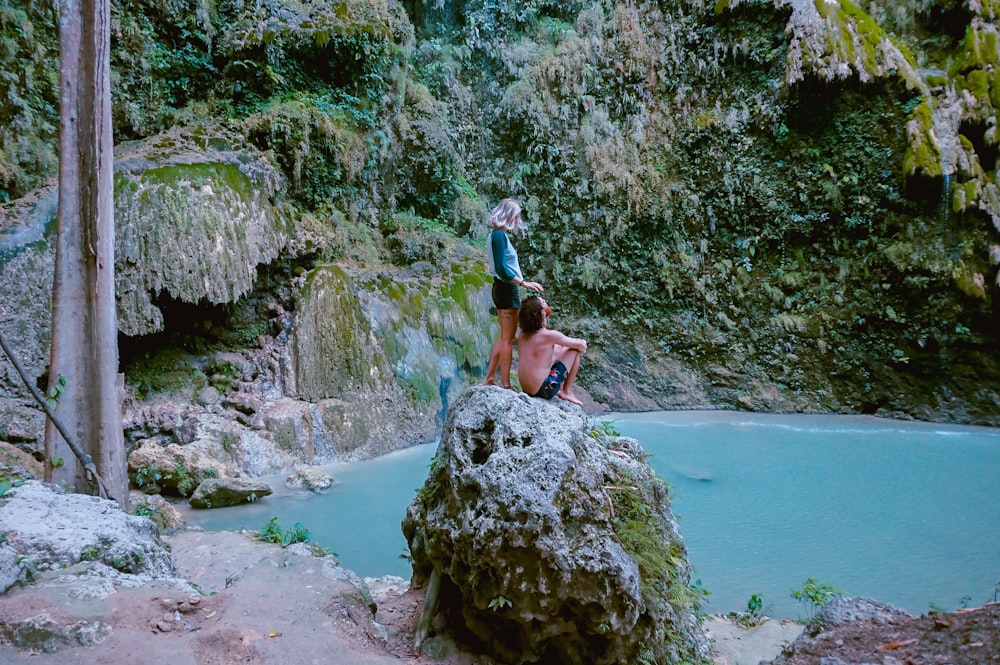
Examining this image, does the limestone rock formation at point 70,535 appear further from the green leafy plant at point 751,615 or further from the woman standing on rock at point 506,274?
the green leafy plant at point 751,615

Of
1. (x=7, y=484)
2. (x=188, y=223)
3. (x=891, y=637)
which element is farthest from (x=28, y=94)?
(x=891, y=637)

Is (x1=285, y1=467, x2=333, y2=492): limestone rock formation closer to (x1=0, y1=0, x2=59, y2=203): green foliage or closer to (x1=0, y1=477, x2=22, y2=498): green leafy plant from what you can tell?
(x1=0, y1=477, x2=22, y2=498): green leafy plant

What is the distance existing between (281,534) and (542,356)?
11.6 feet

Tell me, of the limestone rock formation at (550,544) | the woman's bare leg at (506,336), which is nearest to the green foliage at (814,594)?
the limestone rock formation at (550,544)

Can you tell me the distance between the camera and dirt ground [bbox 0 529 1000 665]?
96.2 inches

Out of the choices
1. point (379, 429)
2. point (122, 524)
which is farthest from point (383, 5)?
point (122, 524)

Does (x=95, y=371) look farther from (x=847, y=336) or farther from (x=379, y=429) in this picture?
(x=847, y=336)

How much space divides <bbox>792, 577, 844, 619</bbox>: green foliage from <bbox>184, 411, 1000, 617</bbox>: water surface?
0.10 metres

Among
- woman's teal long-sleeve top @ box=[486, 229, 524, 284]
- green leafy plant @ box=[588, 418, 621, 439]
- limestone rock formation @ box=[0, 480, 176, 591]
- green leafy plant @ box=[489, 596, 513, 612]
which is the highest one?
woman's teal long-sleeve top @ box=[486, 229, 524, 284]

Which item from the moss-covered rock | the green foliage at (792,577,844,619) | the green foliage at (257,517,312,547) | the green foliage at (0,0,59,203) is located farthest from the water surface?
the green foliage at (0,0,59,203)

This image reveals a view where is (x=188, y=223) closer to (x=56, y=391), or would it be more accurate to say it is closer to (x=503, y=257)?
(x=56, y=391)

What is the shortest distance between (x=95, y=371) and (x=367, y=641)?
3.43 metres

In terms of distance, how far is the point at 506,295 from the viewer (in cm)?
432

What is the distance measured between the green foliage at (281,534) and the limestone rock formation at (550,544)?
8.09ft
